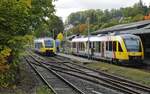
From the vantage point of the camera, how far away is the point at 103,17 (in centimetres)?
15575

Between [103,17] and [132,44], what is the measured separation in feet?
388

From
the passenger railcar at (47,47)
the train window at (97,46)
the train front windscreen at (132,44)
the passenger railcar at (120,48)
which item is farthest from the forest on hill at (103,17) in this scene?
the train front windscreen at (132,44)

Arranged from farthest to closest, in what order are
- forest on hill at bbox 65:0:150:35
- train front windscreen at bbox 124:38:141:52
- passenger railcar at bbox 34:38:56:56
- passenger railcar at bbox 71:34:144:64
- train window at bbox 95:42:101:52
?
forest on hill at bbox 65:0:150:35 → passenger railcar at bbox 34:38:56:56 → train window at bbox 95:42:101:52 → train front windscreen at bbox 124:38:141:52 → passenger railcar at bbox 71:34:144:64

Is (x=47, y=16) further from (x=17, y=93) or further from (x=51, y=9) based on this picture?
(x=17, y=93)

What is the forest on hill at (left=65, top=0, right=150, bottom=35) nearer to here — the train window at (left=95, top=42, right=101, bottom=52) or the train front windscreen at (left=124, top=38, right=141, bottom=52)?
the train window at (left=95, top=42, right=101, bottom=52)

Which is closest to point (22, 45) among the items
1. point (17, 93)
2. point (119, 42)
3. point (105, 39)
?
point (17, 93)

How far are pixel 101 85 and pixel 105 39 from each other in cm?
2014

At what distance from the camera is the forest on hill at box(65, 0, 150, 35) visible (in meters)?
125

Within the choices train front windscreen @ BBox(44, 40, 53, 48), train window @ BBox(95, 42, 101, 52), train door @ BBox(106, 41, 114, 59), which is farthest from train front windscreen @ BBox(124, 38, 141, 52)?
train front windscreen @ BBox(44, 40, 53, 48)

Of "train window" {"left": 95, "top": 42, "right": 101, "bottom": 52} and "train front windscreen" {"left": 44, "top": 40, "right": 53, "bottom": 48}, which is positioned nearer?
"train window" {"left": 95, "top": 42, "right": 101, "bottom": 52}

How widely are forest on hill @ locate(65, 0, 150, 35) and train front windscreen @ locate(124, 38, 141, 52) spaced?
7596cm

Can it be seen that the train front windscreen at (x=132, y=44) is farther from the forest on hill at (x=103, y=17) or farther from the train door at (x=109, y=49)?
the forest on hill at (x=103, y=17)

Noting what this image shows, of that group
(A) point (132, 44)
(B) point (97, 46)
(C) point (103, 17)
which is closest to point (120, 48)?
(A) point (132, 44)

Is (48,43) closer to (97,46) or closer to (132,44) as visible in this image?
(97,46)
